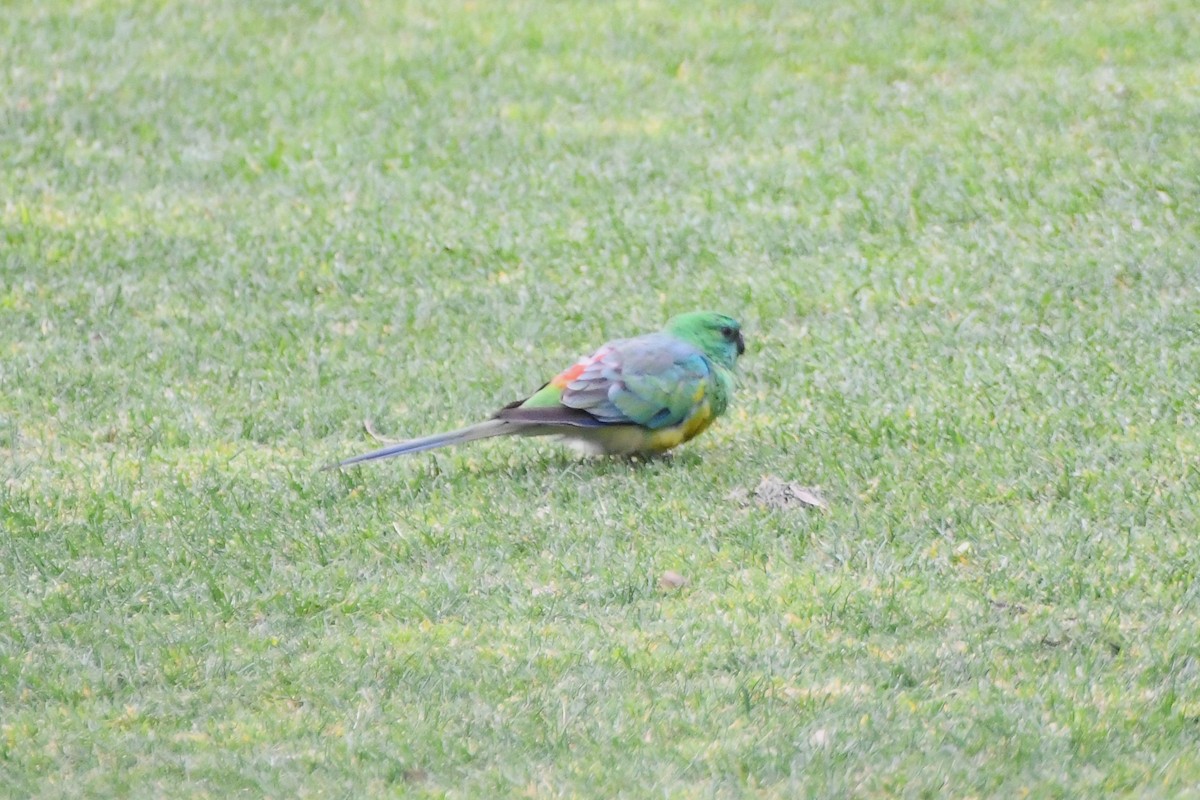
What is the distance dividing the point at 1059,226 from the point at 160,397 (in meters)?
5.09

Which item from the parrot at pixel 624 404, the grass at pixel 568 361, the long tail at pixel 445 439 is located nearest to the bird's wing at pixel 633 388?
the parrot at pixel 624 404

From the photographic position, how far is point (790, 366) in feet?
27.2

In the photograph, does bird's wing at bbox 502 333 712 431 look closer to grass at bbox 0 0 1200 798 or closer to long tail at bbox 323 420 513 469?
long tail at bbox 323 420 513 469

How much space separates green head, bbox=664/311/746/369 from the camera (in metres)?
7.23

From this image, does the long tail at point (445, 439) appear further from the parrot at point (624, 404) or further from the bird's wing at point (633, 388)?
the bird's wing at point (633, 388)

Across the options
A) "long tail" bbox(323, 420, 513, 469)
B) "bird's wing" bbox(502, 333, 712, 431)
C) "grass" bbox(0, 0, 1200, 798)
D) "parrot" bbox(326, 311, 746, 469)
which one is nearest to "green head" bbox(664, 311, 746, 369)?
"parrot" bbox(326, 311, 746, 469)

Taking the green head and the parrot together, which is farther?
the green head

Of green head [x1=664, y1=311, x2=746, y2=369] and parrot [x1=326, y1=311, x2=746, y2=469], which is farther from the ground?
green head [x1=664, y1=311, x2=746, y2=369]

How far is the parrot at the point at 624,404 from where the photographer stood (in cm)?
679

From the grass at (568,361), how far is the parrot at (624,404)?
0.62 feet

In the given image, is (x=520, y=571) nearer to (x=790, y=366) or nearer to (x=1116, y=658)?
(x=1116, y=658)

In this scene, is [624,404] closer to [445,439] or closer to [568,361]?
[445,439]

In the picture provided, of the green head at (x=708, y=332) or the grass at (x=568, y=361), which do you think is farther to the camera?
the green head at (x=708, y=332)

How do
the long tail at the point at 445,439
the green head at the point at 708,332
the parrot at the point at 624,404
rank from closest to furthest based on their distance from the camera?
the long tail at the point at 445,439
the parrot at the point at 624,404
the green head at the point at 708,332
